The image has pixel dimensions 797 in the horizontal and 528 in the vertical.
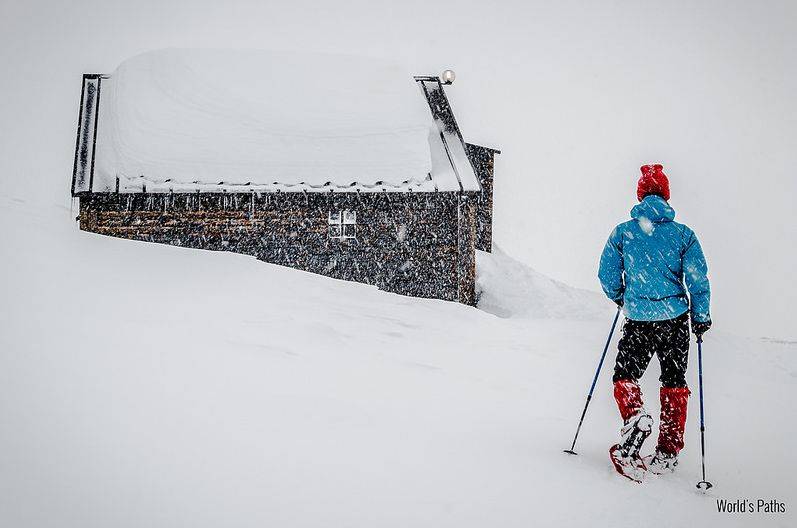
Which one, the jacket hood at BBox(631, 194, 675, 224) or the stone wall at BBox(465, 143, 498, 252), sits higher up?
the stone wall at BBox(465, 143, 498, 252)

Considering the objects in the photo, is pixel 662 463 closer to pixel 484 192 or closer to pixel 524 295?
pixel 524 295

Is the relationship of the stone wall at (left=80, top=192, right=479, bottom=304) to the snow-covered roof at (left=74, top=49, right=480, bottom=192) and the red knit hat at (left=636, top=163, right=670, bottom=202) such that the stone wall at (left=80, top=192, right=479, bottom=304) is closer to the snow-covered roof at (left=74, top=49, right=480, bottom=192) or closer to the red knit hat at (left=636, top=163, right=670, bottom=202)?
the snow-covered roof at (left=74, top=49, right=480, bottom=192)

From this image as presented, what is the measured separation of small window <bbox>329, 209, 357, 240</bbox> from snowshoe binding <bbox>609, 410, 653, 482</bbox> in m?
11.6

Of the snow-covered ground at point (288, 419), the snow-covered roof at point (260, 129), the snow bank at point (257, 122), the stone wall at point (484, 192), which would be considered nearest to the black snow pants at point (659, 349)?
the snow-covered ground at point (288, 419)

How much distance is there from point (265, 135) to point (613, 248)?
1208cm

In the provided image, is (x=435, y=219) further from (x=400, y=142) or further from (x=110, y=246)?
(x=110, y=246)

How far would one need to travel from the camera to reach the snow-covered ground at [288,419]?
292 cm

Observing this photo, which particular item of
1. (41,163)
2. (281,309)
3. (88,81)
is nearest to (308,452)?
(281,309)

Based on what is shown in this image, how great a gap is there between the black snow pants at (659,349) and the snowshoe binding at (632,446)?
0.41 metres

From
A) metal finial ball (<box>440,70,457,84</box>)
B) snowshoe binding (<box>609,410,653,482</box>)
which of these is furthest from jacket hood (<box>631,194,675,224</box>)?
metal finial ball (<box>440,70,457,84</box>)

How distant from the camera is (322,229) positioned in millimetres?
15164

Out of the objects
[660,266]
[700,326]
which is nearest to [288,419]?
[660,266]

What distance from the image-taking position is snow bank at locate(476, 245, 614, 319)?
19281 millimetres

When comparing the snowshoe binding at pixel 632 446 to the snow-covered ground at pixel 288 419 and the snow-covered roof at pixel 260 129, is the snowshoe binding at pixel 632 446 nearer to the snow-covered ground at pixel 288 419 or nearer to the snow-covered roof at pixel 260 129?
the snow-covered ground at pixel 288 419
